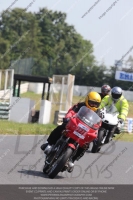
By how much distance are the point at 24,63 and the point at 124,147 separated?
100ft

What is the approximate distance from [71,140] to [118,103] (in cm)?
580

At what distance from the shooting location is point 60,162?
1001cm

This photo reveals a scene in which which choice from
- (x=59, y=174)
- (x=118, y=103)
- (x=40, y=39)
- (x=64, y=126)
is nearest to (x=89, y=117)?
(x=64, y=126)

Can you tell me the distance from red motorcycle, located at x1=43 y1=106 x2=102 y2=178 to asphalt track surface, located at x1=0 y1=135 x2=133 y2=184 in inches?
9.4

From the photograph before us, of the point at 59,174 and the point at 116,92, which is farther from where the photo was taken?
the point at 116,92

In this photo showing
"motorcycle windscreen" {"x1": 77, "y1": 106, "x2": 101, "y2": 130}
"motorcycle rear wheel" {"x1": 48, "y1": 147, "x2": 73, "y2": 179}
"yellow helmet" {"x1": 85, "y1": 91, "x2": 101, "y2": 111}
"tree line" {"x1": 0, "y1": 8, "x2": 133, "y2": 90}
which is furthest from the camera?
"tree line" {"x1": 0, "y1": 8, "x2": 133, "y2": 90}

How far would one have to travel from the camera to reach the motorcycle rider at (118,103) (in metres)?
15.7

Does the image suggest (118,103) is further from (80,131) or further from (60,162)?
(60,162)

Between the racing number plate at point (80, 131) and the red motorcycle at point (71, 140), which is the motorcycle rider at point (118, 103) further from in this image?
the racing number plate at point (80, 131)

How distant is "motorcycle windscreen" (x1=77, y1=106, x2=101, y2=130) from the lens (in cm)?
1044

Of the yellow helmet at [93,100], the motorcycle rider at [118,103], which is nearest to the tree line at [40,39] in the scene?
the motorcycle rider at [118,103]

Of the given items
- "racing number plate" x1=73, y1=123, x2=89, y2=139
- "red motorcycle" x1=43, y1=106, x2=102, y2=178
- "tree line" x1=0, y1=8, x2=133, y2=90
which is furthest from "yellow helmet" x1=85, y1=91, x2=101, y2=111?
"tree line" x1=0, y1=8, x2=133, y2=90

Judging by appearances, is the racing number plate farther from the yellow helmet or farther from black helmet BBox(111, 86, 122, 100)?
black helmet BBox(111, 86, 122, 100)
